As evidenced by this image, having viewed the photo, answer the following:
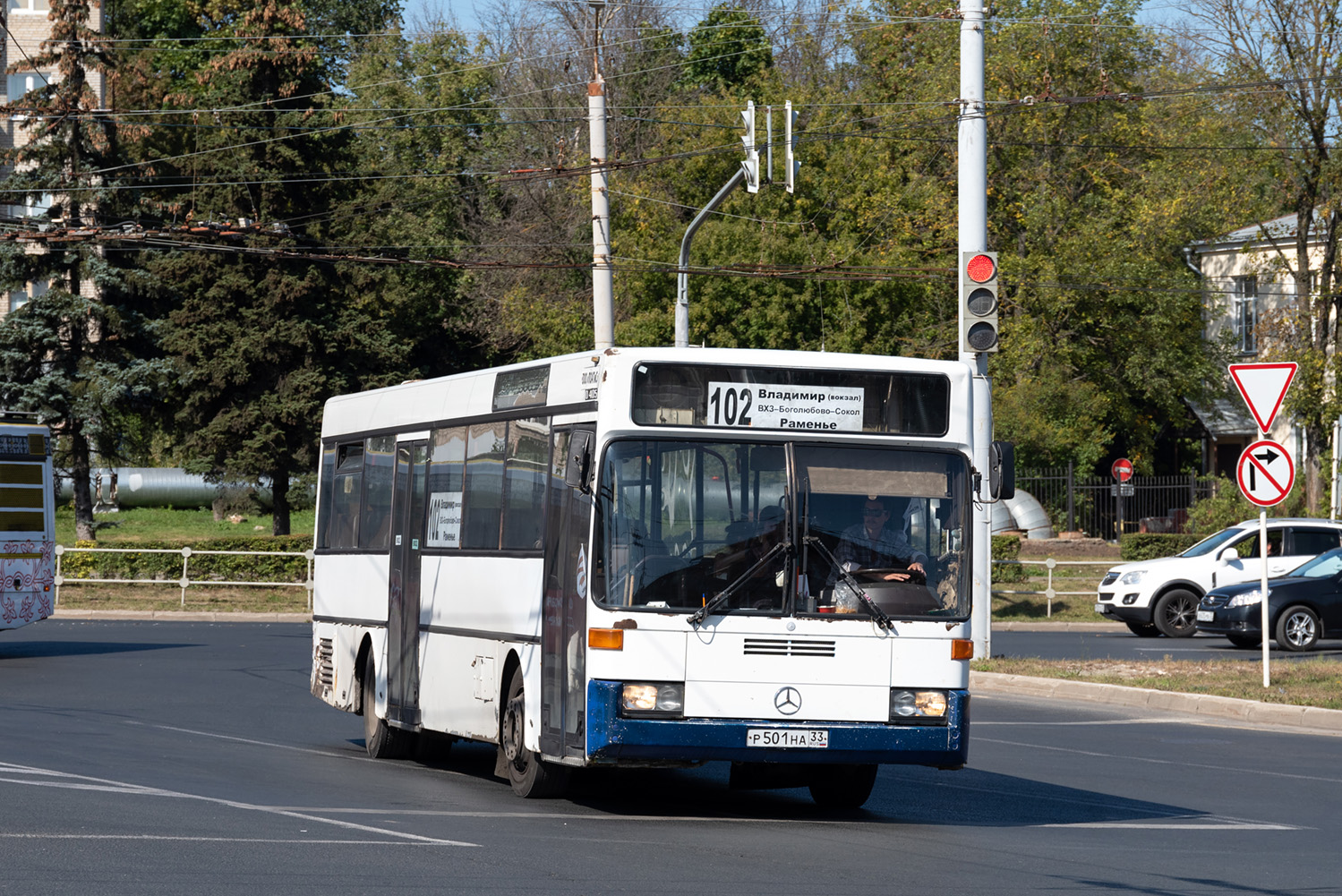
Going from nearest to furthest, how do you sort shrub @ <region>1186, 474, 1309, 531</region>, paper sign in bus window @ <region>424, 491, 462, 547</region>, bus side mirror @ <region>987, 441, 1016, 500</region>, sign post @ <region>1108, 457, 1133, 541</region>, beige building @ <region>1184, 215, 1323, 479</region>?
bus side mirror @ <region>987, 441, 1016, 500</region>, paper sign in bus window @ <region>424, 491, 462, 547</region>, shrub @ <region>1186, 474, 1309, 531</region>, sign post @ <region>1108, 457, 1133, 541</region>, beige building @ <region>1184, 215, 1323, 479</region>

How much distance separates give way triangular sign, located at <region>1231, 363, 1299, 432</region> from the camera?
59.9 feet

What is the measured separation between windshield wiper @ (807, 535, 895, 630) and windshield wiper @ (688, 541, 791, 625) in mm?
170

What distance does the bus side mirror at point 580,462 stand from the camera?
402 inches

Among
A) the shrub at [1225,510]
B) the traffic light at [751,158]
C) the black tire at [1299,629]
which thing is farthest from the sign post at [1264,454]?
the shrub at [1225,510]

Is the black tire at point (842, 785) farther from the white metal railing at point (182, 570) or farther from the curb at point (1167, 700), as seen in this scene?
the white metal railing at point (182, 570)

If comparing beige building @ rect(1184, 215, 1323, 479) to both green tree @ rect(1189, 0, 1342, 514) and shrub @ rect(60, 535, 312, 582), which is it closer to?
green tree @ rect(1189, 0, 1342, 514)

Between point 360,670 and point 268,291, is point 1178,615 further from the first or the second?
point 268,291

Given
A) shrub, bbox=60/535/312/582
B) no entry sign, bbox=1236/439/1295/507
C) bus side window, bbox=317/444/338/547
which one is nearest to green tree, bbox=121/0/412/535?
shrub, bbox=60/535/312/582

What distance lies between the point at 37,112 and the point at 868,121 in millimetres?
24827

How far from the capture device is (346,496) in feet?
50.4

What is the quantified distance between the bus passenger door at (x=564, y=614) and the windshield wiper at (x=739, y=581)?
68cm

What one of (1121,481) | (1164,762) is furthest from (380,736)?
(1121,481)

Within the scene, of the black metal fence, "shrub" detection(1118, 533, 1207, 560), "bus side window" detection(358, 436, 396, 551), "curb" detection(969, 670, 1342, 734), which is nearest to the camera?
"bus side window" detection(358, 436, 396, 551)

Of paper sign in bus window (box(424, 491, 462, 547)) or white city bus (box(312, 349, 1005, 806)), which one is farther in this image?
paper sign in bus window (box(424, 491, 462, 547))
